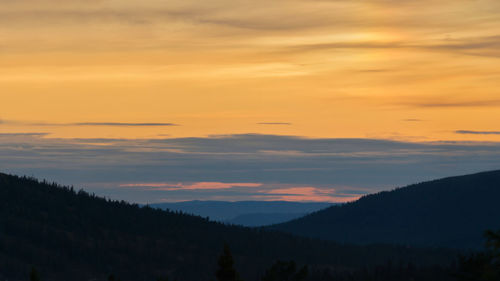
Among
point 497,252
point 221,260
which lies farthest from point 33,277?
point 497,252

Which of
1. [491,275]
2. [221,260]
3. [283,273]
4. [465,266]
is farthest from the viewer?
[283,273]

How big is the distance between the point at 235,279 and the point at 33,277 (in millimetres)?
14188

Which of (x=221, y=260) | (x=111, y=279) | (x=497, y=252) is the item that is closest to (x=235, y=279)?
(x=221, y=260)

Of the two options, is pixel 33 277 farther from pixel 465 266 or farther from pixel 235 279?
pixel 465 266

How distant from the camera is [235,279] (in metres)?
61.1

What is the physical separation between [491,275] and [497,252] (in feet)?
5.44

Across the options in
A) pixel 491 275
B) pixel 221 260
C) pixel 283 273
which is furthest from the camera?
pixel 283 273

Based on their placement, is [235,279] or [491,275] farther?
[235,279]

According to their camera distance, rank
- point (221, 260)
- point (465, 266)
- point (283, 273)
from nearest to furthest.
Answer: point (221, 260)
point (465, 266)
point (283, 273)

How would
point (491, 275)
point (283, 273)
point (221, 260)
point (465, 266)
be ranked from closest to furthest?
point (491, 275), point (221, 260), point (465, 266), point (283, 273)

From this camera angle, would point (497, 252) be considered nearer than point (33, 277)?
Yes

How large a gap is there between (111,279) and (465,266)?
2968 centimetres

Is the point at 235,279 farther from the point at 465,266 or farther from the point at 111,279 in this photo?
the point at 465,266

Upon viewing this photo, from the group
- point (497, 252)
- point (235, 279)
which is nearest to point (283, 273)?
point (235, 279)
